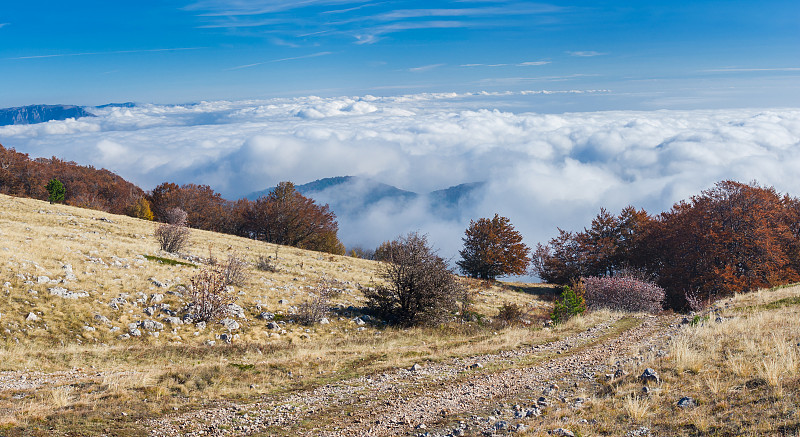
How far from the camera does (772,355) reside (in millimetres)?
8523

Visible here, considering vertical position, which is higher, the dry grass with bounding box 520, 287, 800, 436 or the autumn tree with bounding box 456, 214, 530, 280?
the dry grass with bounding box 520, 287, 800, 436

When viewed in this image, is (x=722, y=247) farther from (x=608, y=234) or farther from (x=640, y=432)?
(x=640, y=432)

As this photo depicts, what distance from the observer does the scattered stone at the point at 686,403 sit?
6848 millimetres

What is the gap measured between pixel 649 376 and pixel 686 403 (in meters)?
1.56

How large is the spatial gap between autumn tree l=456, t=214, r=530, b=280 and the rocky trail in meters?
42.1

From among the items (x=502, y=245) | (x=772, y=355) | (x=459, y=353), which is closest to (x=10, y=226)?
(x=459, y=353)

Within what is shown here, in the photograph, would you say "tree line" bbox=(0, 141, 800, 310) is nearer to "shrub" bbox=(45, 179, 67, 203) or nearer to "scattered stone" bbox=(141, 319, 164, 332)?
"shrub" bbox=(45, 179, 67, 203)

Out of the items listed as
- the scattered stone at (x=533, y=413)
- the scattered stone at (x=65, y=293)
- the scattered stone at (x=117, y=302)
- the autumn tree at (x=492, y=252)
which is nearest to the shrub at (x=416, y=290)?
the scattered stone at (x=117, y=302)

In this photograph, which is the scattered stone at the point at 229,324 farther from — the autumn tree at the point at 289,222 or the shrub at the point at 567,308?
the autumn tree at the point at 289,222

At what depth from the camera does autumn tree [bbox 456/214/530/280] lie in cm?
5478

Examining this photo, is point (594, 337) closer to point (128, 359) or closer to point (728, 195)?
point (128, 359)

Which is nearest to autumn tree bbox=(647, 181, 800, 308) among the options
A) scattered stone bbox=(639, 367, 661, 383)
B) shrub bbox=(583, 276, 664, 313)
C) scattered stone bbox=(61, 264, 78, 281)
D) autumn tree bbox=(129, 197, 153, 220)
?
shrub bbox=(583, 276, 664, 313)

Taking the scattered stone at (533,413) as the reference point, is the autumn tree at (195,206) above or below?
above

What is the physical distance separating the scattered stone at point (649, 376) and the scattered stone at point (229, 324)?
1395 centimetres
